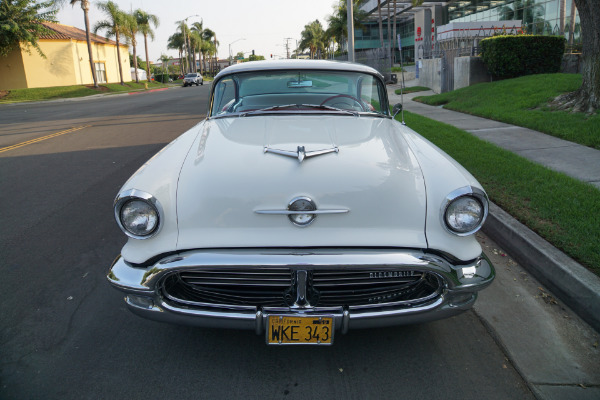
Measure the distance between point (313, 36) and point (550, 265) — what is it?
85.8 meters

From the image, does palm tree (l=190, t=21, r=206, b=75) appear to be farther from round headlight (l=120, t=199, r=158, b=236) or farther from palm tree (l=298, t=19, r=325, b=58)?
round headlight (l=120, t=199, r=158, b=236)

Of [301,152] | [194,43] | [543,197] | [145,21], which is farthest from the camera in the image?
[194,43]

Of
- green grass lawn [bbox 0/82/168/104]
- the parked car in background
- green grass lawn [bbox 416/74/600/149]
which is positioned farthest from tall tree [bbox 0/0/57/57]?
green grass lawn [bbox 416/74/600/149]

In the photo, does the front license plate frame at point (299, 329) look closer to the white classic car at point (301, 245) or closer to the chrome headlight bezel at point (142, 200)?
the white classic car at point (301, 245)

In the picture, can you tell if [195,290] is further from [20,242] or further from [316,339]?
[20,242]

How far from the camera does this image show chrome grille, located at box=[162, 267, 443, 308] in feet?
7.84

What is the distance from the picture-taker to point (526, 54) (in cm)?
1434

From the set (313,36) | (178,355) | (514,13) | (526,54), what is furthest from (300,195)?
(313,36)

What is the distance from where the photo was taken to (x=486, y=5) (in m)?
34.4

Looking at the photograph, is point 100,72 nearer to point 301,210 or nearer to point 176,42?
point 176,42

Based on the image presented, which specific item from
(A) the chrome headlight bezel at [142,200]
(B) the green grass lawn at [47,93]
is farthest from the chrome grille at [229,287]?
(B) the green grass lawn at [47,93]

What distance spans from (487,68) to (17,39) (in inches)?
1207

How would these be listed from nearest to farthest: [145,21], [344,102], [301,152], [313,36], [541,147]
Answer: [301,152], [344,102], [541,147], [145,21], [313,36]

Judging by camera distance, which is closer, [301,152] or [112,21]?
[301,152]
